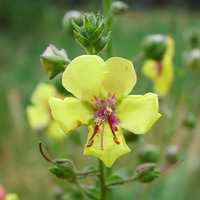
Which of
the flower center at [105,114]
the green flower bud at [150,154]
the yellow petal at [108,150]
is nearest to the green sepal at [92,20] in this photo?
the flower center at [105,114]

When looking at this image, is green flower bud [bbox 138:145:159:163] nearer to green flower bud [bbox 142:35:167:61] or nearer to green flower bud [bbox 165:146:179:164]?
green flower bud [bbox 165:146:179:164]

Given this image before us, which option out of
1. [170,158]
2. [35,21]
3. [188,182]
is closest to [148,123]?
[170,158]

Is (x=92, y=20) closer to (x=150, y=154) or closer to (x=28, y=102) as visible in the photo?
(x=150, y=154)

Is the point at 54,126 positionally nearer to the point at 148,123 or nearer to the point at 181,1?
the point at 148,123

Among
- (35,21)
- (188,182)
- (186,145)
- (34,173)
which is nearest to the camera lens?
(188,182)

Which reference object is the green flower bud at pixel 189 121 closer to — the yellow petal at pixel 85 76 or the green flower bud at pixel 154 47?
the green flower bud at pixel 154 47

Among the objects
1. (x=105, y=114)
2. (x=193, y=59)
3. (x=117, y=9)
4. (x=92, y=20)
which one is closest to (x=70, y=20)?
(x=117, y=9)
